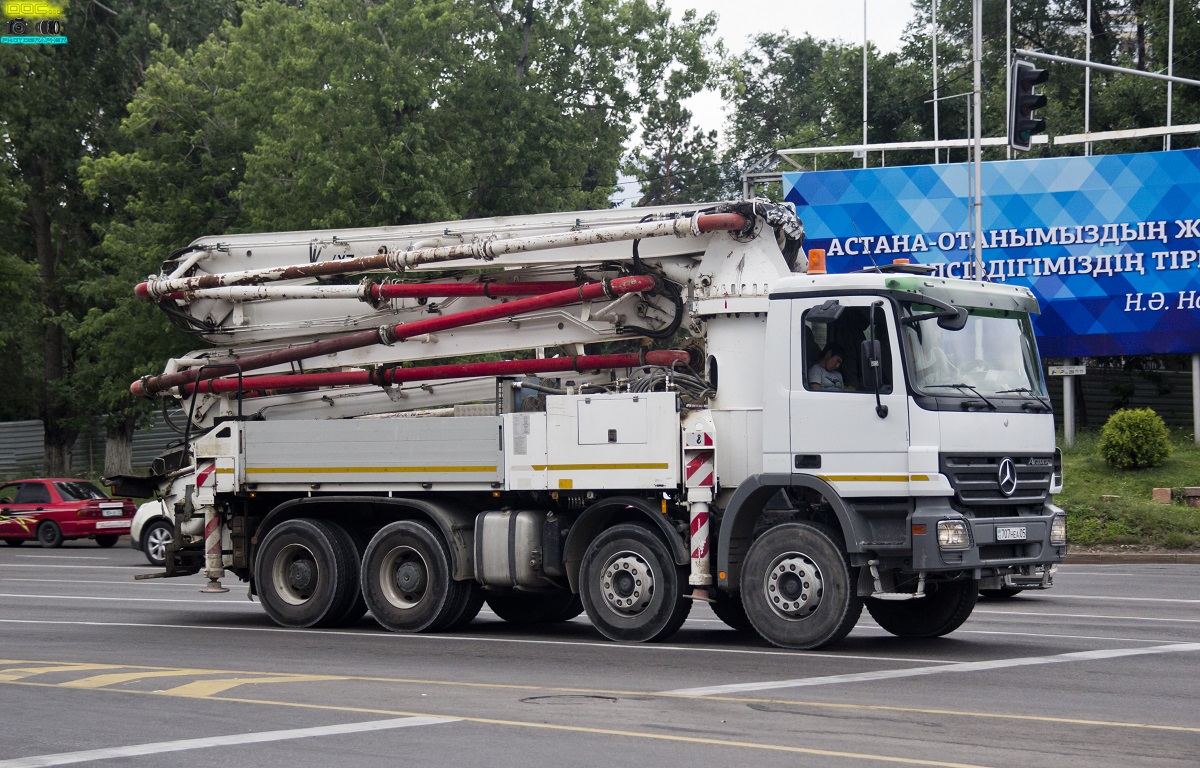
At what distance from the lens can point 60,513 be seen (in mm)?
31312

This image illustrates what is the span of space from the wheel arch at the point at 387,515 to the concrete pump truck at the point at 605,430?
31 mm

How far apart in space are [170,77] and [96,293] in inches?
220

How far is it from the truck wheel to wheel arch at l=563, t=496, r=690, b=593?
0.67m

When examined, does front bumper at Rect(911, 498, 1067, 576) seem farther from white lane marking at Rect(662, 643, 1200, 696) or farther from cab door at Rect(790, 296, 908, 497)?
white lane marking at Rect(662, 643, 1200, 696)

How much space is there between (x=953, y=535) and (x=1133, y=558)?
14671mm

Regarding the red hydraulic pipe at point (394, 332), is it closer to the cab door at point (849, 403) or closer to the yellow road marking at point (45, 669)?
the cab door at point (849, 403)

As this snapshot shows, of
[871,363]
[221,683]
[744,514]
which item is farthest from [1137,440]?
[221,683]

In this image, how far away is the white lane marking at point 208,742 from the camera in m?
7.72

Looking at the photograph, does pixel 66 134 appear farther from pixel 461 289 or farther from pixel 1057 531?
pixel 1057 531

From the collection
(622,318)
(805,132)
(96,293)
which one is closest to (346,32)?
(96,293)

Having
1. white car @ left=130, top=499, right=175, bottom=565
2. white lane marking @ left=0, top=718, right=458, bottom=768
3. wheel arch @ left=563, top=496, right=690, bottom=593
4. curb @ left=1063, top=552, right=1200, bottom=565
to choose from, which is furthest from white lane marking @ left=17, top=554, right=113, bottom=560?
white lane marking @ left=0, top=718, right=458, bottom=768

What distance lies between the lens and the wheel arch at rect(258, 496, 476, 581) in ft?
44.9

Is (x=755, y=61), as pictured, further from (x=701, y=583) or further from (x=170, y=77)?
(x=701, y=583)

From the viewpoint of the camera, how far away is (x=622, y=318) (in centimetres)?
1377
